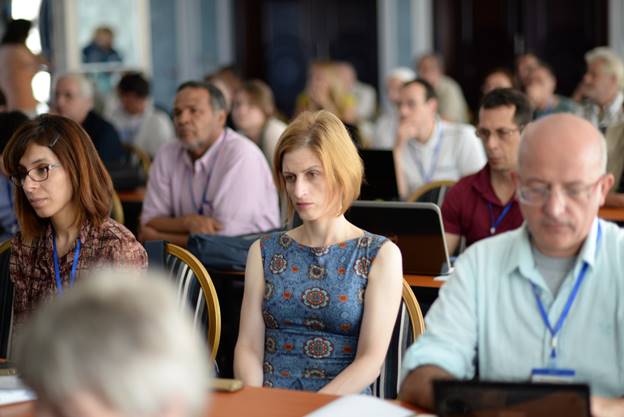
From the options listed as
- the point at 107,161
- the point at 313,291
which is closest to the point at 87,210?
the point at 313,291

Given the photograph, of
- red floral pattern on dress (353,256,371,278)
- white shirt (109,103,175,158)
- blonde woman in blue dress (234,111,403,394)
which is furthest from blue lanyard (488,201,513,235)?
white shirt (109,103,175,158)

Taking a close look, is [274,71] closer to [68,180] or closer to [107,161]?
[107,161]

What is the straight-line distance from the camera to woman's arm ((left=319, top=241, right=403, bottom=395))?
242cm

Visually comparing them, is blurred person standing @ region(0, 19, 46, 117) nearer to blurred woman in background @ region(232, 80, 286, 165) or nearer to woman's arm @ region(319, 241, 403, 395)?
blurred woman in background @ region(232, 80, 286, 165)

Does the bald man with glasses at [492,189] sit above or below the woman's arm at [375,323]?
above

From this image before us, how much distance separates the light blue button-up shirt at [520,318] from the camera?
1955mm

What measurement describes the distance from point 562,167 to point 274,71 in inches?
439

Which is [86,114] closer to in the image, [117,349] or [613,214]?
[613,214]

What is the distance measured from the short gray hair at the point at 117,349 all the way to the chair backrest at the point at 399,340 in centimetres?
160

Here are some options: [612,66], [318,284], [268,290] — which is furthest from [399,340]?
[612,66]

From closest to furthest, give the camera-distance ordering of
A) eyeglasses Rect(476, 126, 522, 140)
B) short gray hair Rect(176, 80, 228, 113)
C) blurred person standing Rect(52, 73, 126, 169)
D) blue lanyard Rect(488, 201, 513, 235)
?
blue lanyard Rect(488, 201, 513, 235) → eyeglasses Rect(476, 126, 522, 140) → short gray hair Rect(176, 80, 228, 113) → blurred person standing Rect(52, 73, 126, 169)

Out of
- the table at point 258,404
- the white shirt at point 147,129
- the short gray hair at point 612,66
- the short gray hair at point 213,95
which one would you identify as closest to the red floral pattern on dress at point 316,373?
the table at point 258,404

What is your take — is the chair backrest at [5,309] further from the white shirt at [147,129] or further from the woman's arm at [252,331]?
the white shirt at [147,129]

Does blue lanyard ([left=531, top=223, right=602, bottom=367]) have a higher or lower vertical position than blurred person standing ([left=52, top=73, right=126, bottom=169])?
lower
